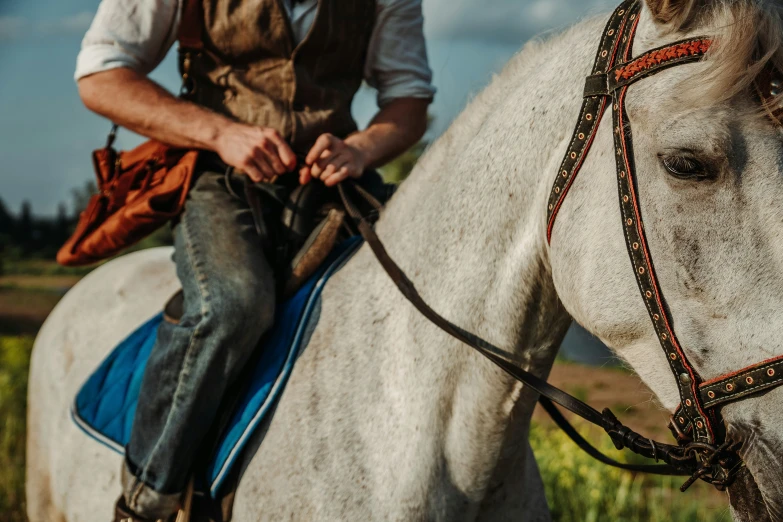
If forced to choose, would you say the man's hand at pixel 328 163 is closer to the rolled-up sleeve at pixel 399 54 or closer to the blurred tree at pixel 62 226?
the rolled-up sleeve at pixel 399 54

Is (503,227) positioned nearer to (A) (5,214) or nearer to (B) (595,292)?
(B) (595,292)

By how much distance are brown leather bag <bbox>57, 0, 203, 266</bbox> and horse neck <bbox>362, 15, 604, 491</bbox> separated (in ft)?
3.17

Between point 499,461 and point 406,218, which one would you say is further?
point 406,218

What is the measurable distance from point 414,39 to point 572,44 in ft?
3.83

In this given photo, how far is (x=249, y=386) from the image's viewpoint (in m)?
2.29

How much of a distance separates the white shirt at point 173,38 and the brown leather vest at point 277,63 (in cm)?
8

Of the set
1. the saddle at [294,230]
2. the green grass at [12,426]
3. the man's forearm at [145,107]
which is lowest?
the green grass at [12,426]

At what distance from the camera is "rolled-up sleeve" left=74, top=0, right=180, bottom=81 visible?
8.25ft

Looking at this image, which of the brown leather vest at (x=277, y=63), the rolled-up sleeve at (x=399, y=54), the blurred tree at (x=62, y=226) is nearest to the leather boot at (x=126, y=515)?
the brown leather vest at (x=277, y=63)

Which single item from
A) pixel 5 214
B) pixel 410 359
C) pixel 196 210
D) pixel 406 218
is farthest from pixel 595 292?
pixel 5 214

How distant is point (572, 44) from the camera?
189 centimetres

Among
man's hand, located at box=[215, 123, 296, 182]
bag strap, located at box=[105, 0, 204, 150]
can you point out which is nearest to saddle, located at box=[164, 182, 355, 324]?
man's hand, located at box=[215, 123, 296, 182]

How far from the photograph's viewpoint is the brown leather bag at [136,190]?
256 cm

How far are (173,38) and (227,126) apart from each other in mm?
456
